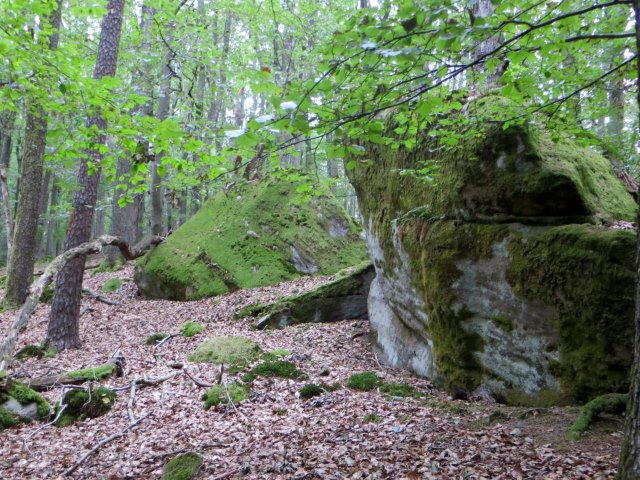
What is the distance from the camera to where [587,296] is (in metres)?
4.26

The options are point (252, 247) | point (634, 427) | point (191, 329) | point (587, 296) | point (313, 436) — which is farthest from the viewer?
point (252, 247)

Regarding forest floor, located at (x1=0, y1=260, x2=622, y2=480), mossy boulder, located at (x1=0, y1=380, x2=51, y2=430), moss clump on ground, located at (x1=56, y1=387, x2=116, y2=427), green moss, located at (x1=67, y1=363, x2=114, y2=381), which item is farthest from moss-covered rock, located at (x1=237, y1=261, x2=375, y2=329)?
mossy boulder, located at (x1=0, y1=380, x2=51, y2=430)

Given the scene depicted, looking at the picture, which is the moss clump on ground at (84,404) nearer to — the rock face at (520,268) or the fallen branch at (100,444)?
the fallen branch at (100,444)

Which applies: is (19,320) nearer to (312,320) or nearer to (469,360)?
(312,320)

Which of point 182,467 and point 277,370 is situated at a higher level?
point 277,370

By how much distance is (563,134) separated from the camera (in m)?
5.48

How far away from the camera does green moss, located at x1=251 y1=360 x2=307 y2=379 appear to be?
251 inches

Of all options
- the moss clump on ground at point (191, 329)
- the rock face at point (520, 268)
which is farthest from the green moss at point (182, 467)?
the moss clump on ground at point (191, 329)

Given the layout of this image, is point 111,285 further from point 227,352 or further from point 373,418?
point 373,418

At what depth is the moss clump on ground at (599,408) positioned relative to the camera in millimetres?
3715

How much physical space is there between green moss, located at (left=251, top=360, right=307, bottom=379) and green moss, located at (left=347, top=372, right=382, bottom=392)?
740 mm

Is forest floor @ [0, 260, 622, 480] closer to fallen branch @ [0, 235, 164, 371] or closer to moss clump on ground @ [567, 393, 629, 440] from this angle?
moss clump on ground @ [567, 393, 629, 440]

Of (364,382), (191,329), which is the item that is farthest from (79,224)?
(364,382)

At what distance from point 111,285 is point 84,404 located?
342 inches
